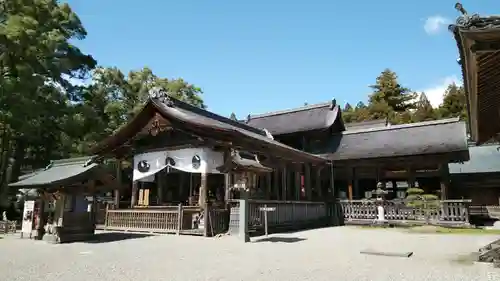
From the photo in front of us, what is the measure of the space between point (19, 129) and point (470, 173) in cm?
2592

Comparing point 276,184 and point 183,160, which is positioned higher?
point 183,160

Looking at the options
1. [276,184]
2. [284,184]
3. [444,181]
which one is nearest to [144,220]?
[276,184]

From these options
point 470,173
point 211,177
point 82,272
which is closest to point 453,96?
point 470,173

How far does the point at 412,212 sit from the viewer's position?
17.2 meters

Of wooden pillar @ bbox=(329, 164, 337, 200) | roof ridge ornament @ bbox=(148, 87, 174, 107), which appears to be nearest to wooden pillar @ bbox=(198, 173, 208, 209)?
roof ridge ornament @ bbox=(148, 87, 174, 107)

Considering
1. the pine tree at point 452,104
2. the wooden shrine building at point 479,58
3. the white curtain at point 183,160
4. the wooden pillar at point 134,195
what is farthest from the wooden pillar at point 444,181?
Result: the pine tree at point 452,104

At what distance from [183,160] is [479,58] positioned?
11976mm

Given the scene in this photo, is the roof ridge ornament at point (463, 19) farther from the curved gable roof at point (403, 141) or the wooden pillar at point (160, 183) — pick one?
the wooden pillar at point (160, 183)

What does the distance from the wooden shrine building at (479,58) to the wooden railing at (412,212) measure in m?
10.3

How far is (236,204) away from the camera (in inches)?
537

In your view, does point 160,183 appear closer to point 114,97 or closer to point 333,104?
point 333,104

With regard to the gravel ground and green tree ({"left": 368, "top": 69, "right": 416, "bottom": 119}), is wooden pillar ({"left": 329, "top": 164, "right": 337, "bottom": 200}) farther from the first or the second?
green tree ({"left": 368, "top": 69, "right": 416, "bottom": 119})

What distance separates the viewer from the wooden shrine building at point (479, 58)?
14.2ft

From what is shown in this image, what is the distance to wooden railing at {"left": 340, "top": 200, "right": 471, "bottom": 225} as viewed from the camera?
16.4 m
